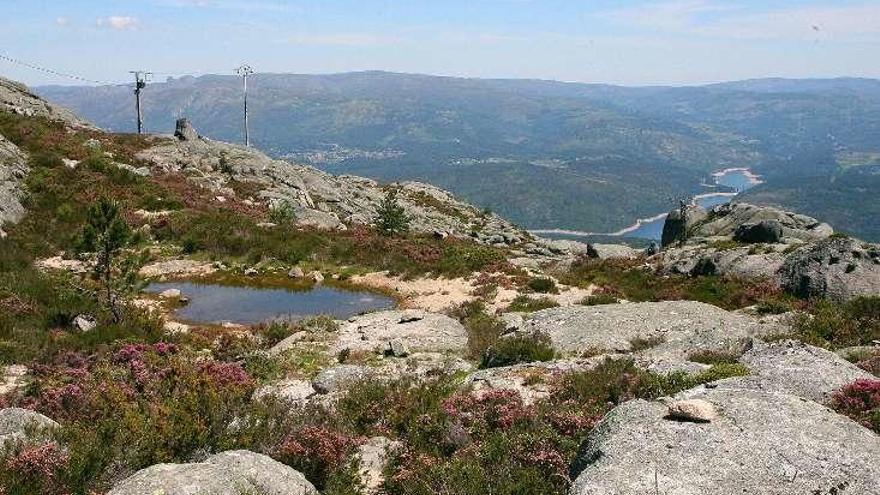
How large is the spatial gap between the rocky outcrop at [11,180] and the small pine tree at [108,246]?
52.1ft

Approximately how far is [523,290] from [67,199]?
27.8 metres

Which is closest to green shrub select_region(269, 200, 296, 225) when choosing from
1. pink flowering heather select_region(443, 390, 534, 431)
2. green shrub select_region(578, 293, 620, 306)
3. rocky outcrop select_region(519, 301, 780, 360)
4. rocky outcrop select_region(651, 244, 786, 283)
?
green shrub select_region(578, 293, 620, 306)

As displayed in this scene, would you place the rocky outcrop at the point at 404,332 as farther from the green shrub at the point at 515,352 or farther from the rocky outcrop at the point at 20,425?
the rocky outcrop at the point at 20,425

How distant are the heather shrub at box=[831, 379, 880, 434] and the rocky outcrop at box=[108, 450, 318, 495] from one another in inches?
361

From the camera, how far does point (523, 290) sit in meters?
30.4

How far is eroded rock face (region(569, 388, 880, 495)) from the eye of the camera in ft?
26.5

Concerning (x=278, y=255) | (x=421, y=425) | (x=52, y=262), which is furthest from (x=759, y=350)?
(x=52, y=262)

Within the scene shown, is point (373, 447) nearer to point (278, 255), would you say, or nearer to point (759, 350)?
point (759, 350)

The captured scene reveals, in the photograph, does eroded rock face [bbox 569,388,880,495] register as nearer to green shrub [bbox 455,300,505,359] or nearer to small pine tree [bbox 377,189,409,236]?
green shrub [bbox 455,300,505,359]

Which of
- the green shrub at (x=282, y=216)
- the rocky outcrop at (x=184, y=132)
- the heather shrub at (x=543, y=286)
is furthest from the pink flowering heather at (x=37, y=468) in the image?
the rocky outcrop at (x=184, y=132)

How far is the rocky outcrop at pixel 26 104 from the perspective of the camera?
61522 mm

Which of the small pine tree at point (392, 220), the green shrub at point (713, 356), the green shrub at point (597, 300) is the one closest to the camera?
the green shrub at point (713, 356)

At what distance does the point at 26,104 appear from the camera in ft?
216

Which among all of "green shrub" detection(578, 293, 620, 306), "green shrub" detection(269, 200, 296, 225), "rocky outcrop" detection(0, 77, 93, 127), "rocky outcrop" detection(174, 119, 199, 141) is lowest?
"green shrub" detection(578, 293, 620, 306)
